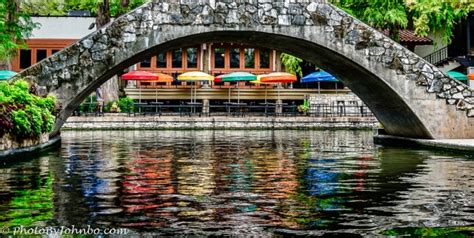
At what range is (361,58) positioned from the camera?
19.0 metres

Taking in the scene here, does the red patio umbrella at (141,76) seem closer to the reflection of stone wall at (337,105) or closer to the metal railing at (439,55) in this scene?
the reflection of stone wall at (337,105)

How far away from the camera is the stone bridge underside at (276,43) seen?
715 inches

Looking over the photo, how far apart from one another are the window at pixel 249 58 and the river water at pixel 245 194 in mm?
35164

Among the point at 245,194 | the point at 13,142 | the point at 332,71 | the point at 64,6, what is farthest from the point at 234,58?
the point at 245,194

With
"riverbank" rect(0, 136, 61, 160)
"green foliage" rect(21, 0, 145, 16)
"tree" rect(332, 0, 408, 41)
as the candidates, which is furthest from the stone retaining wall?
"riverbank" rect(0, 136, 61, 160)

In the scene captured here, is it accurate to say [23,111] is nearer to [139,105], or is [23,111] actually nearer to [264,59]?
[139,105]

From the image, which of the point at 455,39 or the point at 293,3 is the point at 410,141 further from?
the point at 455,39

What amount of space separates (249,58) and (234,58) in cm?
119

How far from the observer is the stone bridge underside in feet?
59.6

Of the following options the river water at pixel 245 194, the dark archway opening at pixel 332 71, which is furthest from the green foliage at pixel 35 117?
the dark archway opening at pixel 332 71

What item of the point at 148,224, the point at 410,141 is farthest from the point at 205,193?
the point at 410,141

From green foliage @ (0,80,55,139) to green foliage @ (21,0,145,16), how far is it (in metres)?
18.8

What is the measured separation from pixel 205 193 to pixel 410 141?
12.4 meters

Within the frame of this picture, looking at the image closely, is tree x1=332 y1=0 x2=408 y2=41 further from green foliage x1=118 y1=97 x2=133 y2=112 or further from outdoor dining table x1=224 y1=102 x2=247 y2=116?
green foliage x1=118 y1=97 x2=133 y2=112
